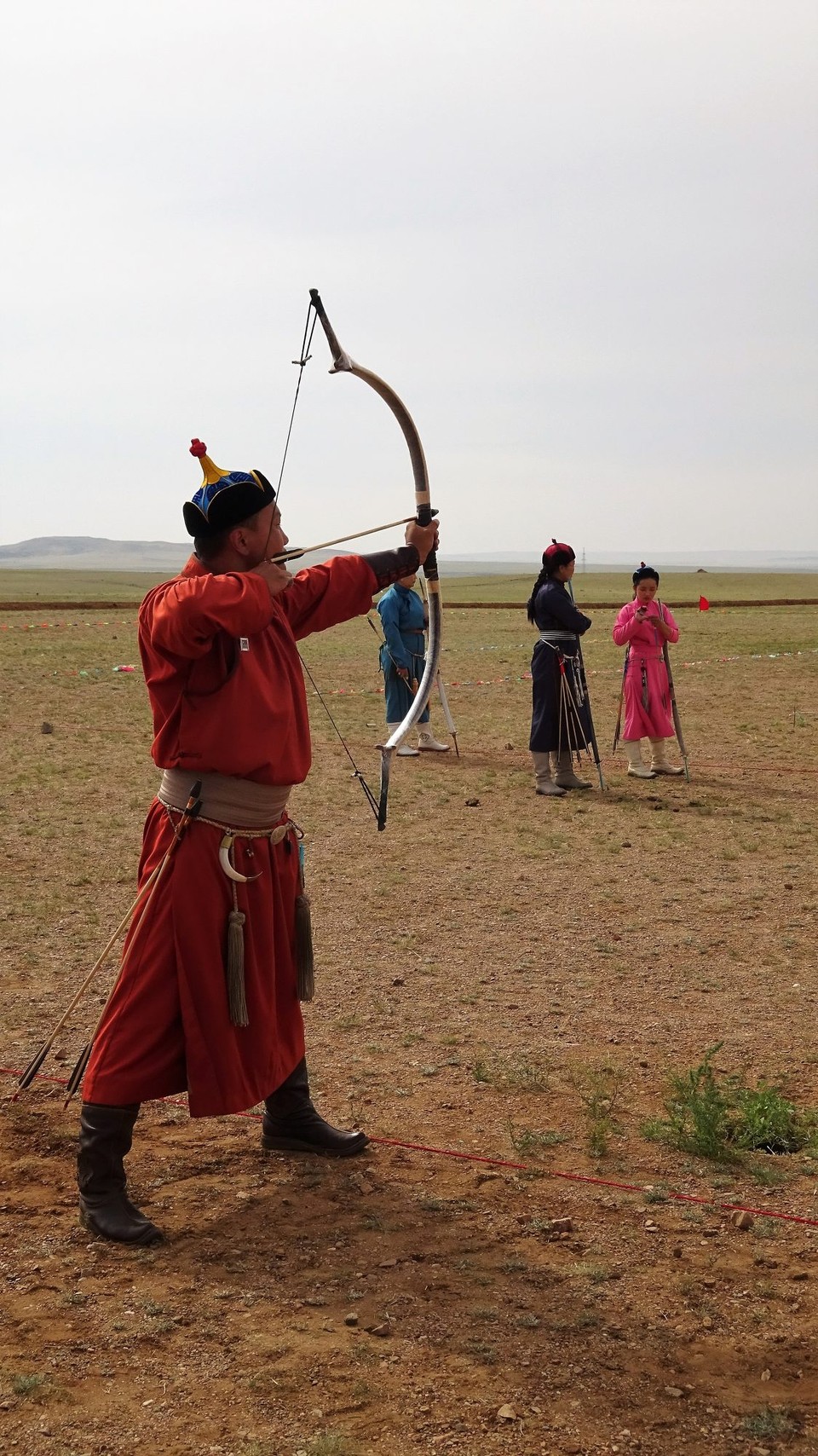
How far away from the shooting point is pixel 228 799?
147 inches

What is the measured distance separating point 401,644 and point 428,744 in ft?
3.85

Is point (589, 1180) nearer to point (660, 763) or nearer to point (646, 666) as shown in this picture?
point (646, 666)

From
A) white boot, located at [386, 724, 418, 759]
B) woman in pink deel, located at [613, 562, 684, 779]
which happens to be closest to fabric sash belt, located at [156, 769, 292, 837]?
woman in pink deel, located at [613, 562, 684, 779]

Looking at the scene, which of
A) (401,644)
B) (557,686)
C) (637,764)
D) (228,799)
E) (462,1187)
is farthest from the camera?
(401,644)

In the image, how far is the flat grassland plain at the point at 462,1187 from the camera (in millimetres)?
2844

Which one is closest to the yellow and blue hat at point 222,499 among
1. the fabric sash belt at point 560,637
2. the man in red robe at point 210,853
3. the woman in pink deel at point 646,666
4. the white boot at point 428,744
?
the man in red robe at point 210,853

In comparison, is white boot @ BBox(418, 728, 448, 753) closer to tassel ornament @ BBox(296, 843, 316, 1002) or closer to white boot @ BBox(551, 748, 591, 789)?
white boot @ BBox(551, 748, 591, 789)

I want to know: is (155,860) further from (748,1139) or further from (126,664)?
(126,664)

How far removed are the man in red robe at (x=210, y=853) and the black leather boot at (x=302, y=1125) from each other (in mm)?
230

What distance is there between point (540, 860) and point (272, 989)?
4450 mm

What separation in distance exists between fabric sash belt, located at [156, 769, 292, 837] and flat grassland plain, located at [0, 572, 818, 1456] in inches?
44.0

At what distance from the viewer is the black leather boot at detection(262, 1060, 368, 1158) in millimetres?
4070

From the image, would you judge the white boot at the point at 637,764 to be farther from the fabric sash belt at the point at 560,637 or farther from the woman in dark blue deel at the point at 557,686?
the fabric sash belt at the point at 560,637

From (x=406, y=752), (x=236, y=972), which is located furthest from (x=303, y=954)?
(x=406, y=752)
